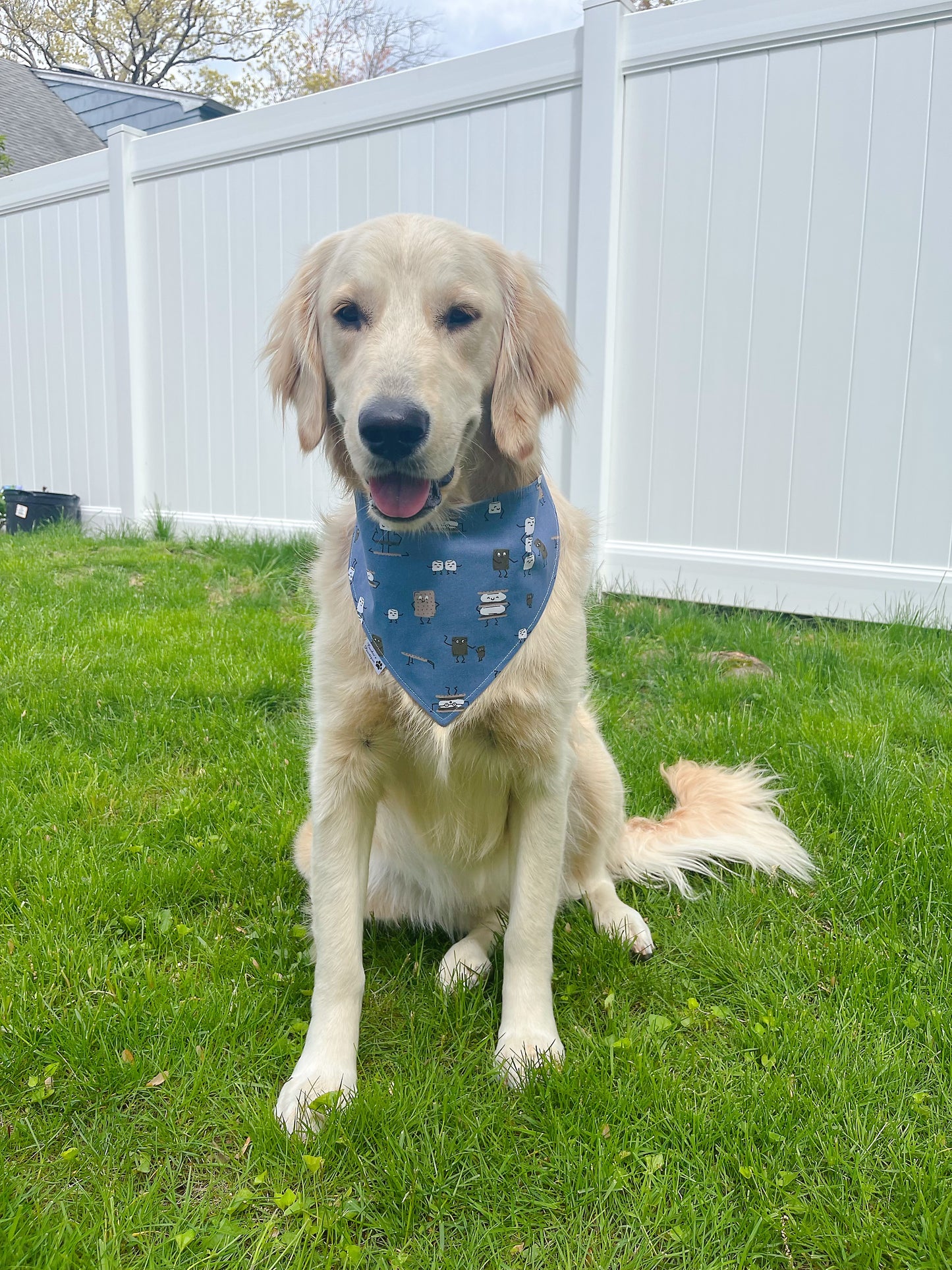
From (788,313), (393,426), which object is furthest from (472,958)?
(788,313)

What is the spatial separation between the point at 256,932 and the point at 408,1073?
0.53m

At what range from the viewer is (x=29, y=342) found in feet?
24.1

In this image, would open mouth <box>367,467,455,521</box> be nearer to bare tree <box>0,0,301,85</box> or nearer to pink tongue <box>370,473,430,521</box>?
pink tongue <box>370,473,430,521</box>

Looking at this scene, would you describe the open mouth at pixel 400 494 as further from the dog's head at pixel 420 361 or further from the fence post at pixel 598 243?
the fence post at pixel 598 243

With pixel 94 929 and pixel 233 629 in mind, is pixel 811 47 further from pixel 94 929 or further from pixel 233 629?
pixel 94 929

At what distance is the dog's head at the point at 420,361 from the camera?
1.50m

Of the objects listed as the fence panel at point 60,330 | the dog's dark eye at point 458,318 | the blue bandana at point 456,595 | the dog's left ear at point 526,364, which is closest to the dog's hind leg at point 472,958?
the blue bandana at point 456,595

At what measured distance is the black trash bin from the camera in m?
6.93

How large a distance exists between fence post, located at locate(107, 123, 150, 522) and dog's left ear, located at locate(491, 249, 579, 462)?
5440mm

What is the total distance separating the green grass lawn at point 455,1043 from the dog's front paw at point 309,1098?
0.13ft

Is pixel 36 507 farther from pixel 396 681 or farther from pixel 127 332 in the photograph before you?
pixel 396 681

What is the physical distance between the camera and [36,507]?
6.94m

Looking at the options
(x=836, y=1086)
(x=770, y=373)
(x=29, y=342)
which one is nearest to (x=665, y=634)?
(x=770, y=373)

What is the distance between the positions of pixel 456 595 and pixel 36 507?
6.32m
